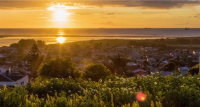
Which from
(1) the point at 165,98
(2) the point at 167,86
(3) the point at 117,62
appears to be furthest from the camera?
(3) the point at 117,62

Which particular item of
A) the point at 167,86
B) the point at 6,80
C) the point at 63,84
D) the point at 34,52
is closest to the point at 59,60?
the point at 6,80

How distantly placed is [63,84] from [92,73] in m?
4.94

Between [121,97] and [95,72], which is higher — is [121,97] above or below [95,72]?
below

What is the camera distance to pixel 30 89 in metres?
5.98

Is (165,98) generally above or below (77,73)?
below

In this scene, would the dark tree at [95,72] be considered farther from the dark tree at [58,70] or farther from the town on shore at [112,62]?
the town on shore at [112,62]

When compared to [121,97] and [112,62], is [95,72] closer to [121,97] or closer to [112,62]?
[121,97]

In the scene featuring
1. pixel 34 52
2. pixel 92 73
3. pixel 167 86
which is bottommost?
pixel 167 86

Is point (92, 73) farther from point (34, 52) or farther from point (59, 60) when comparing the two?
point (34, 52)

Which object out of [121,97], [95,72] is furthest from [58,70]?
[121,97]

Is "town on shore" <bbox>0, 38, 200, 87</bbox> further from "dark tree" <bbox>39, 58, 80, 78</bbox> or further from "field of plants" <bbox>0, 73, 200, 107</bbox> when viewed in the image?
"field of plants" <bbox>0, 73, 200, 107</bbox>

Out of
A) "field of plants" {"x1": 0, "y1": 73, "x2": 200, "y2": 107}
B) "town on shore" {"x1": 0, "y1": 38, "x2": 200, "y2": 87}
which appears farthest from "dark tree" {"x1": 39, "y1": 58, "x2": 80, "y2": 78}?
"field of plants" {"x1": 0, "y1": 73, "x2": 200, "y2": 107}

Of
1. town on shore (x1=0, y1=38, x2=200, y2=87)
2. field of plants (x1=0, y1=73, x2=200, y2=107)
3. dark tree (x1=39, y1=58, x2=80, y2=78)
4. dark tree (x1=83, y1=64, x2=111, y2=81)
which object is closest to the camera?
field of plants (x1=0, y1=73, x2=200, y2=107)

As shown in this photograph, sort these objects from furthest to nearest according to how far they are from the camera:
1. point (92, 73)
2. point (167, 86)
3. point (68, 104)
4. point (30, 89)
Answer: point (92, 73), point (30, 89), point (167, 86), point (68, 104)
